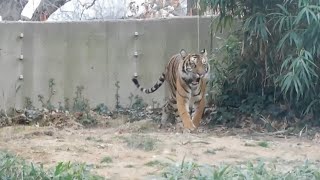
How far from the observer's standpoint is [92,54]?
1007 cm

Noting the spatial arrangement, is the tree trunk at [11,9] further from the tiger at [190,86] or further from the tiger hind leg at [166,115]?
the tiger at [190,86]

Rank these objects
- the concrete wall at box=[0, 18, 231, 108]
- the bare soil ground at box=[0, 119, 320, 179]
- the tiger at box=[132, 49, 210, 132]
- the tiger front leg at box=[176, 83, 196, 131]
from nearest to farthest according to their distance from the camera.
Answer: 1. the bare soil ground at box=[0, 119, 320, 179]
2. the tiger front leg at box=[176, 83, 196, 131]
3. the tiger at box=[132, 49, 210, 132]
4. the concrete wall at box=[0, 18, 231, 108]

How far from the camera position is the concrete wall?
997 centimetres

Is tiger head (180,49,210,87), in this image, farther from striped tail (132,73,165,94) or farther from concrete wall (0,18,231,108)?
concrete wall (0,18,231,108)

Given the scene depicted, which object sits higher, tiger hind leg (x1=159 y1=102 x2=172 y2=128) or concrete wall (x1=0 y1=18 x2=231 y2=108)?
concrete wall (x1=0 y1=18 x2=231 y2=108)

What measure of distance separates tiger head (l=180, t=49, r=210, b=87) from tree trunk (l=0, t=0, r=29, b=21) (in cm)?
711

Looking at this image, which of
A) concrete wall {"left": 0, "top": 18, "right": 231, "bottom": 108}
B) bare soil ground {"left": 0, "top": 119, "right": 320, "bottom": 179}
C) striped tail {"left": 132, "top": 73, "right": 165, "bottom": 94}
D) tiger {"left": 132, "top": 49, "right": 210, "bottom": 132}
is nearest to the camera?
bare soil ground {"left": 0, "top": 119, "right": 320, "bottom": 179}

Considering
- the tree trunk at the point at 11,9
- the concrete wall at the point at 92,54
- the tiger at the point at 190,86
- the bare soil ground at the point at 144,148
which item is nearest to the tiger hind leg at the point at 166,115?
the tiger at the point at 190,86

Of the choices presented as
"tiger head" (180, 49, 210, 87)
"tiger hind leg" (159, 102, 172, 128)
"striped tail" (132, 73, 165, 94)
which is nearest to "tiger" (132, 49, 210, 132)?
"tiger head" (180, 49, 210, 87)

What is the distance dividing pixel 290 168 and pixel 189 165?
904 millimetres

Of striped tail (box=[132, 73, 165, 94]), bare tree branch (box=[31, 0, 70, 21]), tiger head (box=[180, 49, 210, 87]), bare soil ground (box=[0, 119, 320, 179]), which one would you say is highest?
bare tree branch (box=[31, 0, 70, 21])

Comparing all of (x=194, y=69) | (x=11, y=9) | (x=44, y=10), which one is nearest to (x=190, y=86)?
(x=194, y=69)

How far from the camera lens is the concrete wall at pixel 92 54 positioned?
32.7 feet

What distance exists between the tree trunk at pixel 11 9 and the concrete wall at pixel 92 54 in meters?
4.82
